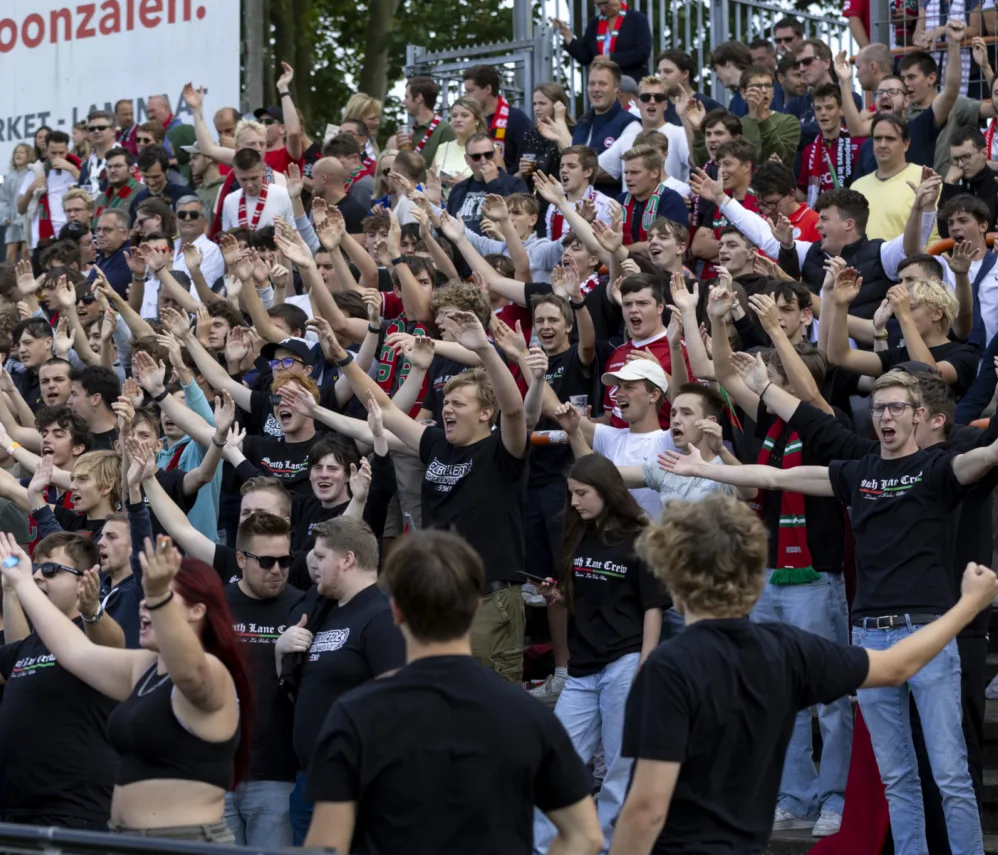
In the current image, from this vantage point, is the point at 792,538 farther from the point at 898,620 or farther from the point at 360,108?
the point at 360,108

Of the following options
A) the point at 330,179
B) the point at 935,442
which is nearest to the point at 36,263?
the point at 330,179

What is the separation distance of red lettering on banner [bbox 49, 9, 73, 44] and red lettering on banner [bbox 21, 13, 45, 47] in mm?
137

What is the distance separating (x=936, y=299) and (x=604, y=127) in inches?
207

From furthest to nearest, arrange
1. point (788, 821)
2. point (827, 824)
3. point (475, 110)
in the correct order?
point (475, 110) < point (788, 821) < point (827, 824)

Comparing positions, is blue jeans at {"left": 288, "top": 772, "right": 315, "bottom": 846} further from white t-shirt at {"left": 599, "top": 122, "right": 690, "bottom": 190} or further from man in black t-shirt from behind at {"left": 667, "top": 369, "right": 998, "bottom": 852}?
white t-shirt at {"left": 599, "top": 122, "right": 690, "bottom": 190}

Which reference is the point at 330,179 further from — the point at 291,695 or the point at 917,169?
the point at 291,695

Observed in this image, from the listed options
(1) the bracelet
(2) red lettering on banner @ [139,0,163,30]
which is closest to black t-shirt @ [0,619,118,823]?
(1) the bracelet

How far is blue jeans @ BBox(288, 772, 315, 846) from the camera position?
6629 millimetres

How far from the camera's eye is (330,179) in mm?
12805

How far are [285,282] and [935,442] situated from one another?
5.58m

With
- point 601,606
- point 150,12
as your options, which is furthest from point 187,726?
point 150,12

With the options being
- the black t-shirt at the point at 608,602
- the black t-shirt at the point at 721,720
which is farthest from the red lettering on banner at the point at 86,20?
the black t-shirt at the point at 721,720

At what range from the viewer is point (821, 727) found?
23.3ft

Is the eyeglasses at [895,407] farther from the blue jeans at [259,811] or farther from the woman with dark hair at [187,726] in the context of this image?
the woman with dark hair at [187,726]
